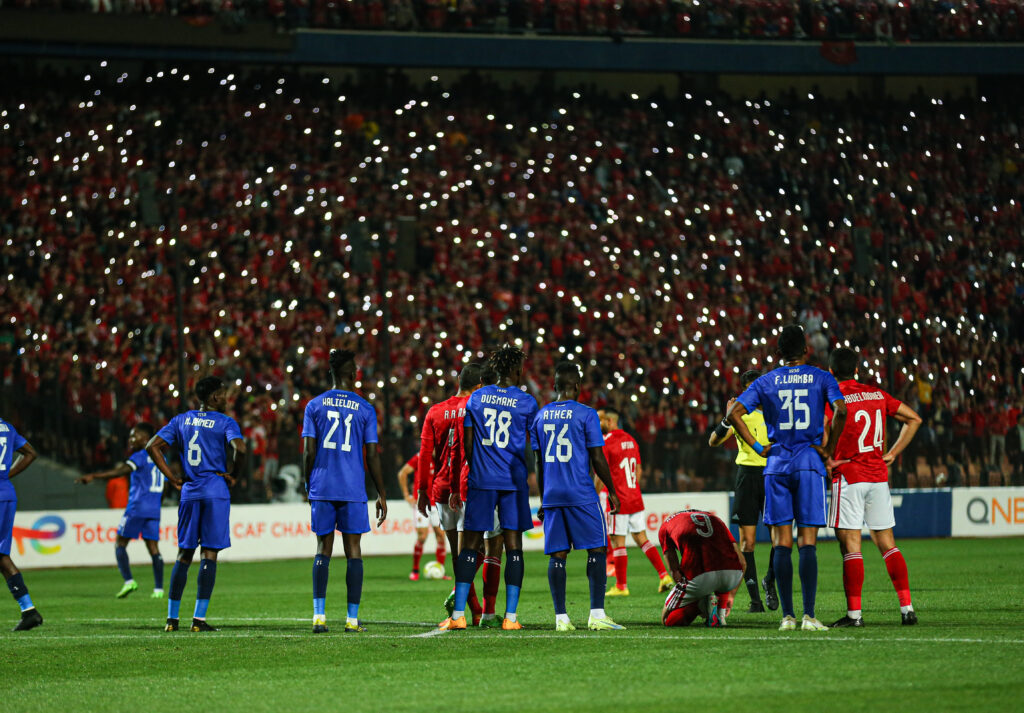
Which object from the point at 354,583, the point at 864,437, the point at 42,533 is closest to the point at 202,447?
the point at 354,583

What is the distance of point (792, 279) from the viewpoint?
37.9m

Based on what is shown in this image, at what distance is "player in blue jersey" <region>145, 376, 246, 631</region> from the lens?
13.3 m

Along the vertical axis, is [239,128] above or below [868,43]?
below

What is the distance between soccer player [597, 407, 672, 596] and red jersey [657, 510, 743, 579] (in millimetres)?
3854

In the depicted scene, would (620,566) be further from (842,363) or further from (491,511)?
(842,363)

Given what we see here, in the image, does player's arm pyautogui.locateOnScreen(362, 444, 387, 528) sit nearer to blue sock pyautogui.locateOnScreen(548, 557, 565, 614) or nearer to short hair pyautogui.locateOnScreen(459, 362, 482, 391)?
short hair pyautogui.locateOnScreen(459, 362, 482, 391)

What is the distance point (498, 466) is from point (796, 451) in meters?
2.55

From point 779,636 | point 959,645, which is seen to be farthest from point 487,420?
point 959,645

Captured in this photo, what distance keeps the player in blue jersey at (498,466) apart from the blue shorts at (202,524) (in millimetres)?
2521

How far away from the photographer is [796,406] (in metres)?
11.3

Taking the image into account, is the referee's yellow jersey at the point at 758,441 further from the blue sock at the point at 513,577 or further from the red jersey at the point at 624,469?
the blue sock at the point at 513,577

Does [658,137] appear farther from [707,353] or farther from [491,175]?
[707,353]

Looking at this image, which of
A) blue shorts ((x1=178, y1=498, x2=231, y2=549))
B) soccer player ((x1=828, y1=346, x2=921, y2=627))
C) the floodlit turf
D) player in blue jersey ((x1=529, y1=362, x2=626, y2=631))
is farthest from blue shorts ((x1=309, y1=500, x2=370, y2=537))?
soccer player ((x1=828, y1=346, x2=921, y2=627))

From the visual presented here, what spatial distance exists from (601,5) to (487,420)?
3285 centimetres
